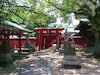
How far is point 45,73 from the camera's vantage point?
550 cm

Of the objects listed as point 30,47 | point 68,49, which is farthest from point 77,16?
point 30,47

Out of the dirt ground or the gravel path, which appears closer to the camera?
the gravel path

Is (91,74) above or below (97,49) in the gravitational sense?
below

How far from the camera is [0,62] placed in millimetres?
7699

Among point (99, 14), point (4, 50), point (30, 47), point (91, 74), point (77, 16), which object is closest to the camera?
point (91, 74)

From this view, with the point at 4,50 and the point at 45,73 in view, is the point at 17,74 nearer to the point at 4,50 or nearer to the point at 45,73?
the point at 45,73

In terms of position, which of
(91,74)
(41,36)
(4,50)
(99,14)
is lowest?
(91,74)

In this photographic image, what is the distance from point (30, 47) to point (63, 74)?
8.58 m

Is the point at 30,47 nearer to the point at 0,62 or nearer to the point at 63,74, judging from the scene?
the point at 0,62

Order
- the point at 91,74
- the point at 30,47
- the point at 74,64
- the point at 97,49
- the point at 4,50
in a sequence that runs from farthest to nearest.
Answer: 1. the point at 30,47
2. the point at 97,49
3. the point at 4,50
4. the point at 74,64
5. the point at 91,74

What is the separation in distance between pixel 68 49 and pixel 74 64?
3.33 feet

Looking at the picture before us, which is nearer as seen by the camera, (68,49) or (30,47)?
(68,49)

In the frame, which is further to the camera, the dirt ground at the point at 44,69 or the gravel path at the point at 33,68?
the dirt ground at the point at 44,69

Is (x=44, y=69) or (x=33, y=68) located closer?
(x=44, y=69)
